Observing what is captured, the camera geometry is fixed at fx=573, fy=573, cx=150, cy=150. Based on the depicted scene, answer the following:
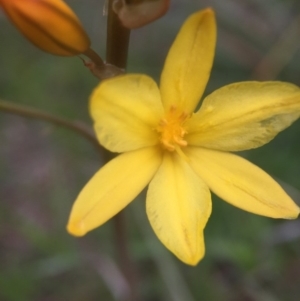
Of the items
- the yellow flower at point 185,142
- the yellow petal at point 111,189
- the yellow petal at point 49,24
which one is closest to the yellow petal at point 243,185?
the yellow flower at point 185,142

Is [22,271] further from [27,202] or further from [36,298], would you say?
[27,202]

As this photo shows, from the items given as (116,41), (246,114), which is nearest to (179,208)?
(246,114)

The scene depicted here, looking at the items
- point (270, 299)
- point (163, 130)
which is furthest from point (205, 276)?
point (163, 130)

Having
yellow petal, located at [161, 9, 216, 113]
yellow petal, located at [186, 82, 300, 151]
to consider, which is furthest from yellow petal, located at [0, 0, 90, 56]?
yellow petal, located at [186, 82, 300, 151]

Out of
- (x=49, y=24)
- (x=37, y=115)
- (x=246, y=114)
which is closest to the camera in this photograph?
(x=49, y=24)

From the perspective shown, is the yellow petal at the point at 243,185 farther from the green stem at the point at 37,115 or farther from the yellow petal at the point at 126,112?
the green stem at the point at 37,115

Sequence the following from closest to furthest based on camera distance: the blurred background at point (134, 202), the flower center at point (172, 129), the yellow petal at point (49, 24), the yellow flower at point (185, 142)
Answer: the yellow petal at point (49, 24), the yellow flower at point (185, 142), the flower center at point (172, 129), the blurred background at point (134, 202)

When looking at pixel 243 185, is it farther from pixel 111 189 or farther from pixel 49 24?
pixel 49 24
